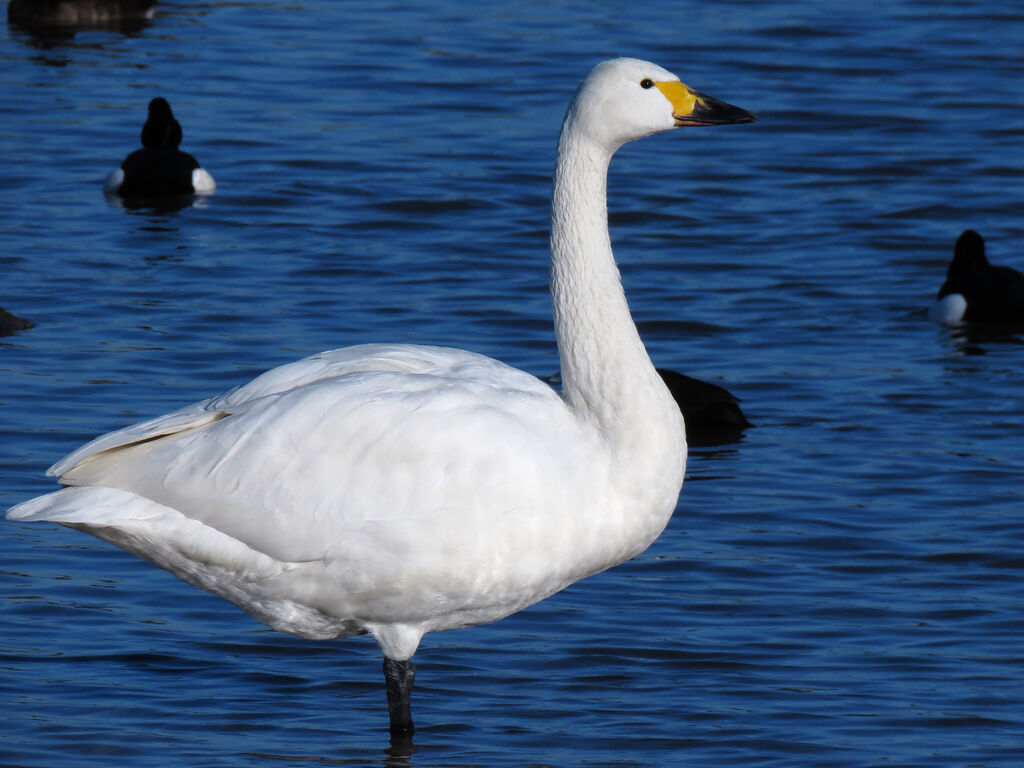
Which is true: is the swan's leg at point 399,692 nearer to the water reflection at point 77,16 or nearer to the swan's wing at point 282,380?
the swan's wing at point 282,380

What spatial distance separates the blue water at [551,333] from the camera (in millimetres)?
7637

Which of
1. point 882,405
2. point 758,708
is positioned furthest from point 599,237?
point 882,405

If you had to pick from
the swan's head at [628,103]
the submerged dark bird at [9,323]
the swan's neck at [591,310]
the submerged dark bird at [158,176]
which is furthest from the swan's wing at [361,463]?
the submerged dark bird at [158,176]

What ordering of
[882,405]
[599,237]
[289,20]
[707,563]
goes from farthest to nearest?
[289,20]
[882,405]
[707,563]
[599,237]

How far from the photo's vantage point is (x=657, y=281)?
14.3 m

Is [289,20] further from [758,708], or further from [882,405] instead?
[758,708]

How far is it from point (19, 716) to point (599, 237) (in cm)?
277

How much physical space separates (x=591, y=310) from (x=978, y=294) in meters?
7.39

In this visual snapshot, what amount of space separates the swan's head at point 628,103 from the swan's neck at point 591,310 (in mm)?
63

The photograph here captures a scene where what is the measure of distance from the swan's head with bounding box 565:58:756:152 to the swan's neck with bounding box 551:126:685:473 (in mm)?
63

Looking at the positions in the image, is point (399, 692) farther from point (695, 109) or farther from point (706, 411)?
point (706, 411)

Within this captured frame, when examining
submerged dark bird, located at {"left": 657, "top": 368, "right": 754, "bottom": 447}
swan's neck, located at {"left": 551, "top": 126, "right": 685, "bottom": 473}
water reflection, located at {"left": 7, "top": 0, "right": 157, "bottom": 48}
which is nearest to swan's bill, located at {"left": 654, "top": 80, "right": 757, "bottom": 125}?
swan's neck, located at {"left": 551, "top": 126, "right": 685, "bottom": 473}

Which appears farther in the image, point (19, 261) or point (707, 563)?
point (19, 261)

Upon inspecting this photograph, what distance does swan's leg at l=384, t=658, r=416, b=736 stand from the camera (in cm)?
707
